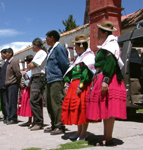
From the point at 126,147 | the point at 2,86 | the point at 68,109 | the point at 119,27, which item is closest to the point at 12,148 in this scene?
the point at 68,109

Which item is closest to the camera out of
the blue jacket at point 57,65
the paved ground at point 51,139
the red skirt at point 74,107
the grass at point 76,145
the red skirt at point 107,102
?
the red skirt at point 107,102

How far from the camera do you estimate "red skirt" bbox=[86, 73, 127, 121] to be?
3865mm

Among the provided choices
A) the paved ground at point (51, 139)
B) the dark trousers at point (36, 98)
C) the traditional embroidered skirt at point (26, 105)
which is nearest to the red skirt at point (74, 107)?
the paved ground at point (51, 139)

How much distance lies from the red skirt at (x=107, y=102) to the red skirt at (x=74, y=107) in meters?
0.31

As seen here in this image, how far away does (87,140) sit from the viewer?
449 centimetres

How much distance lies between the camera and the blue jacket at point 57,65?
17.6 ft

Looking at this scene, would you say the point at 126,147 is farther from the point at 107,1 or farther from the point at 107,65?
the point at 107,1

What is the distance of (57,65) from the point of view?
5.41 metres

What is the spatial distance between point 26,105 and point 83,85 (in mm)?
2613

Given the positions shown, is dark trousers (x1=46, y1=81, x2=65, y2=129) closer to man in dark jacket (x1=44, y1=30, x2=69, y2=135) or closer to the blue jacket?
man in dark jacket (x1=44, y1=30, x2=69, y2=135)

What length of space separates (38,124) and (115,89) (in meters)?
2.60

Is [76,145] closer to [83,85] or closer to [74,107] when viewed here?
[74,107]

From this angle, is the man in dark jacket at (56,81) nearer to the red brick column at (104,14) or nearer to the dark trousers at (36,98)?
the dark trousers at (36,98)

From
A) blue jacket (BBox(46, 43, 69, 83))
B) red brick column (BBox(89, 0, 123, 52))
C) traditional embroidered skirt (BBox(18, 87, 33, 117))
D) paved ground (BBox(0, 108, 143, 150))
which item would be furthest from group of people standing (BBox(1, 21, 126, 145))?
red brick column (BBox(89, 0, 123, 52))
